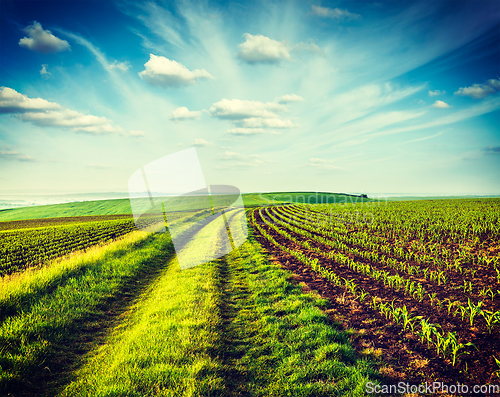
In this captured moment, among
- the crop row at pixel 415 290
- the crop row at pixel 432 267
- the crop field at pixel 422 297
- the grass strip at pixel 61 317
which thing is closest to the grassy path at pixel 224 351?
the grass strip at pixel 61 317

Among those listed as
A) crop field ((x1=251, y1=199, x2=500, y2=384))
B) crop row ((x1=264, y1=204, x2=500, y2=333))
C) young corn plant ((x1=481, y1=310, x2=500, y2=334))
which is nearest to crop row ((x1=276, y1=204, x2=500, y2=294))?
crop field ((x1=251, y1=199, x2=500, y2=384))

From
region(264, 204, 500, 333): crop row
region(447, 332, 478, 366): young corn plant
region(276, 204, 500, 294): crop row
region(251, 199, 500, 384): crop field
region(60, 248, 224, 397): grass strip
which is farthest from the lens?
region(276, 204, 500, 294): crop row

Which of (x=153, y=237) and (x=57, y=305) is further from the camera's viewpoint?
(x=153, y=237)

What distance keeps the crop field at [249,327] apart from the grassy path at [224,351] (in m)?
0.03

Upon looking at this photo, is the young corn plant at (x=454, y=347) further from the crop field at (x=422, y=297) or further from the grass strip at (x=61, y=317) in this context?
the grass strip at (x=61, y=317)

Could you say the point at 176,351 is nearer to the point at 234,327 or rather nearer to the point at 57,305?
the point at 234,327

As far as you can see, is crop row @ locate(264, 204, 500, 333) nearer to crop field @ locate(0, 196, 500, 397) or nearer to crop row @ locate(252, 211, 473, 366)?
crop field @ locate(0, 196, 500, 397)

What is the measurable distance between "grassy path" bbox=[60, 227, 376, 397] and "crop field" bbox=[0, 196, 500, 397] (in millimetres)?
27

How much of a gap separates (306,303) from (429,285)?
15.1 feet

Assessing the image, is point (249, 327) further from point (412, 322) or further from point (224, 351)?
point (412, 322)

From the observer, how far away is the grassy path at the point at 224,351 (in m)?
3.84

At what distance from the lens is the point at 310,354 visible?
15.3ft

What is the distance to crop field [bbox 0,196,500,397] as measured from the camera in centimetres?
399

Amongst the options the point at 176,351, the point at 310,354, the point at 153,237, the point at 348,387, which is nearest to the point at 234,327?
the point at 176,351
